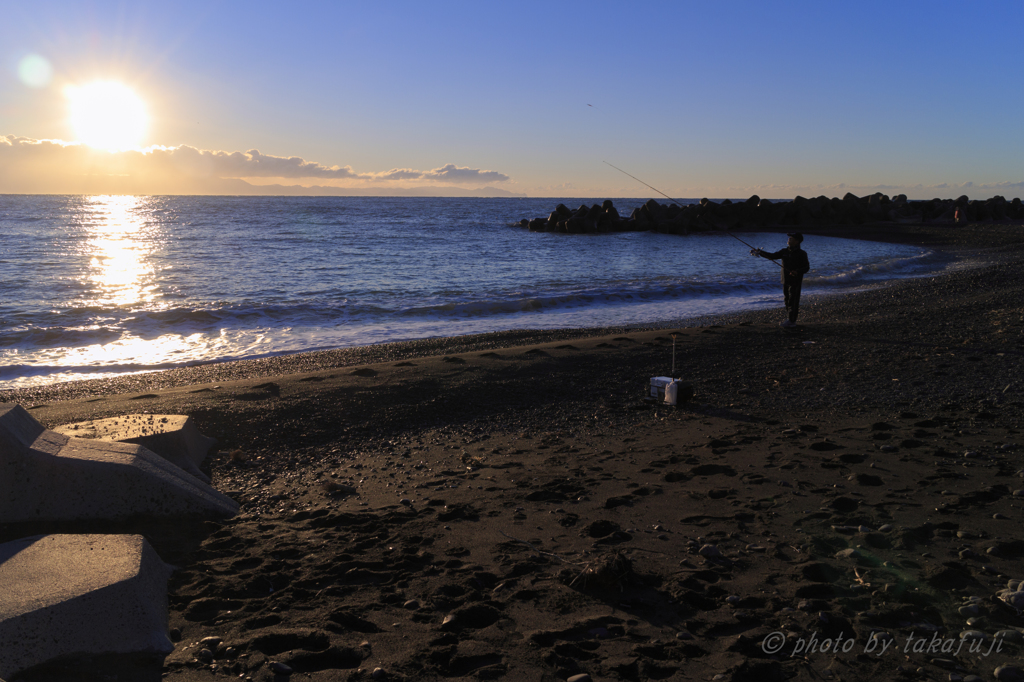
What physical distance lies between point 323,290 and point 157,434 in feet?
40.9

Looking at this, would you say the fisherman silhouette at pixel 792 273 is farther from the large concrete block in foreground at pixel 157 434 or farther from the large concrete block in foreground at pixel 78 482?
the large concrete block in foreground at pixel 78 482

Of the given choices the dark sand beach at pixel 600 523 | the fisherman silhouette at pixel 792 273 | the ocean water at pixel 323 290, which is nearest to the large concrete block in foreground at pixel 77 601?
the dark sand beach at pixel 600 523

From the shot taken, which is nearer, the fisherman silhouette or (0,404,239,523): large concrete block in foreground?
(0,404,239,523): large concrete block in foreground

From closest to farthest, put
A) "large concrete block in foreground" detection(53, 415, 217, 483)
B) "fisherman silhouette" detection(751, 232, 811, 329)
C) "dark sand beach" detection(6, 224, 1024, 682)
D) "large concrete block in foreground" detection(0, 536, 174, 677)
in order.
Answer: "large concrete block in foreground" detection(0, 536, 174, 677) < "dark sand beach" detection(6, 224, 1024, 682) < "large concrete block in foreground" detection(53, 415, 217, 483) < "fisherman silhouette" detection(751, 232, 811, 329)

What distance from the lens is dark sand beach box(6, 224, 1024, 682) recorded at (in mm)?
2488

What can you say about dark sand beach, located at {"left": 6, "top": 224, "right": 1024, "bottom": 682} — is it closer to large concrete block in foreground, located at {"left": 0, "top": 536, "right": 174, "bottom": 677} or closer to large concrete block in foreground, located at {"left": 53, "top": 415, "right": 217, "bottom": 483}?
large concrete block in foreground, located at {"left": 0, "top": 536, "right": 174, "bottom": 677}

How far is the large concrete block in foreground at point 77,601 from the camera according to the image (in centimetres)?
233

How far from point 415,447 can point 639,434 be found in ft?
6.32

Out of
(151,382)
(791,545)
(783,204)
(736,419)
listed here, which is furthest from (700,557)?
(783,204)

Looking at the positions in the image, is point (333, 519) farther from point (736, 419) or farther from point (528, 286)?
point (528, 286)

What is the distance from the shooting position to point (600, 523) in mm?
3617

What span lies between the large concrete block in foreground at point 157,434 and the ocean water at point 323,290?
4815 millimetres

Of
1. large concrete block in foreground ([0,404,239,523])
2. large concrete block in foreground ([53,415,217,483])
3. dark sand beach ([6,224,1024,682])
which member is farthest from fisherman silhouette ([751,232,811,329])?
large concrete block in foreground ([0,404,239,523])

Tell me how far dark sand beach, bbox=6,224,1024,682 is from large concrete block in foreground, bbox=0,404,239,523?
0.68ft
